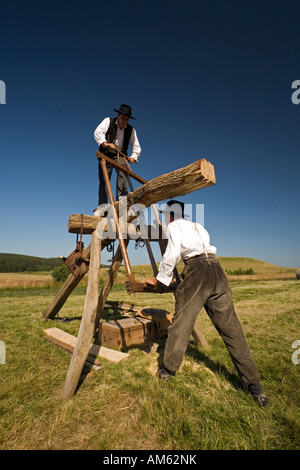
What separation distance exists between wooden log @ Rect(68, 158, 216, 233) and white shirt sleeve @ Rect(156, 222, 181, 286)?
643 mm

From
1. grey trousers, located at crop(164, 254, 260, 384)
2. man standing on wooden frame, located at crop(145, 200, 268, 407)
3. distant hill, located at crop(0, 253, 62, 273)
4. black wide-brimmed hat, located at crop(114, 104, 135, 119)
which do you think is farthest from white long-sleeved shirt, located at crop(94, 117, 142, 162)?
distant hill, located at crop(0, 253, 62, 273)

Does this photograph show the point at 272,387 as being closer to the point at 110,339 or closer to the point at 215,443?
the point at 215,443

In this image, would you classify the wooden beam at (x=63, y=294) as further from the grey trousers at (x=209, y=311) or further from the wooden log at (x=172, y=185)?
the grey trousers at (x=209, y=311)

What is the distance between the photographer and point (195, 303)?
3328mm

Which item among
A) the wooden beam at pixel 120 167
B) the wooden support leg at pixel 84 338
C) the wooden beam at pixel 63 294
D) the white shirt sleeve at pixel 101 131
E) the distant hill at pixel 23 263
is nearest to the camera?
the wooden support leg at pixel 84 338

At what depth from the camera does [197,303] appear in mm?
3332

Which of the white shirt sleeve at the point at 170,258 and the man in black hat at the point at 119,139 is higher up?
the man in black hat at the point at 119,139

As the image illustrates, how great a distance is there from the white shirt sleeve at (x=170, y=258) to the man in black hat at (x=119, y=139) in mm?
2412

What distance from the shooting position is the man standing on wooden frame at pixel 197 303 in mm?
3191

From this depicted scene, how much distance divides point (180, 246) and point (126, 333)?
293 centimetres

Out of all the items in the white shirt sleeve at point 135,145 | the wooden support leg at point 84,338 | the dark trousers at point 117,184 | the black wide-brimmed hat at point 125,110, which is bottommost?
the wooden support leg at point 84,338

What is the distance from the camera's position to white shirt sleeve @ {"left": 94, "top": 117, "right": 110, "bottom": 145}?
16.5 feet

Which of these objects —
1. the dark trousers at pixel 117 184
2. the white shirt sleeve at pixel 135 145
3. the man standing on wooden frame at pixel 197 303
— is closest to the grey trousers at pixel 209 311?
the man standing on wooden frame at pixel 197 303

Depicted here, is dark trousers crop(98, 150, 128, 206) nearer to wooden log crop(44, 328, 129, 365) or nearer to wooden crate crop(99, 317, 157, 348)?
wooden crate crop(99, 317, 157, 348)
